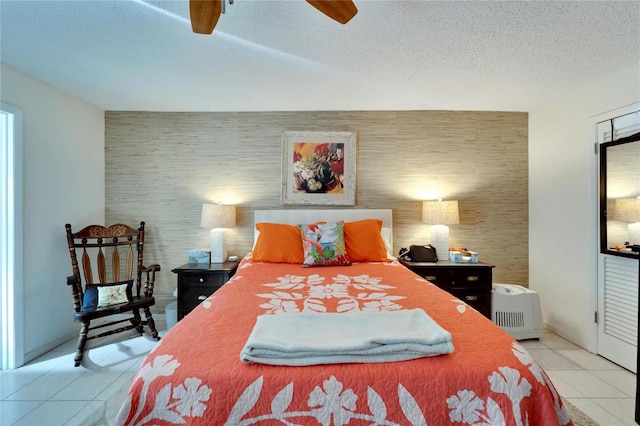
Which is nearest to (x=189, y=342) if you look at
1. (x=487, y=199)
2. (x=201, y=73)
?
(x=201, y=73)

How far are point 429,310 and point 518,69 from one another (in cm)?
216

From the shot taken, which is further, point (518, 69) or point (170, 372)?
point (518, 69)

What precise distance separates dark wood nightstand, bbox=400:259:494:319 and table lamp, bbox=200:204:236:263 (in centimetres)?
195

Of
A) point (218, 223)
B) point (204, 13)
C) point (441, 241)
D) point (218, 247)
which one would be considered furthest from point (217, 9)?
point (441, 241)

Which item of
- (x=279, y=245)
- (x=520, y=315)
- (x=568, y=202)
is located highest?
(x=568, y=202)

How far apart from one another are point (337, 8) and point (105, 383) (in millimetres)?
2854

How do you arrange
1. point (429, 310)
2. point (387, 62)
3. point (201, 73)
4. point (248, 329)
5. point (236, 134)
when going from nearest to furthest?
1. point (248, 329)
2. point (429, 310)
3. point (387, 62)
4. point (201, 73)
5. point (236, 134)

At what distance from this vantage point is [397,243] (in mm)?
3379

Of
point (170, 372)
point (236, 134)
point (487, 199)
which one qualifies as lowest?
point (170, 372)

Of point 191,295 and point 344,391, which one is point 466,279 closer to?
point 344,391

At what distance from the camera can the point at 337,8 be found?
4.42ft

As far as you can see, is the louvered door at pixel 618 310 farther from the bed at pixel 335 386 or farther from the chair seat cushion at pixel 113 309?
the chair seat cushion at pixel 113 309

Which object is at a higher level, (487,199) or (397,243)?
(487,199)

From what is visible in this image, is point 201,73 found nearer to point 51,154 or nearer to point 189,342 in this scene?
point 51,154
